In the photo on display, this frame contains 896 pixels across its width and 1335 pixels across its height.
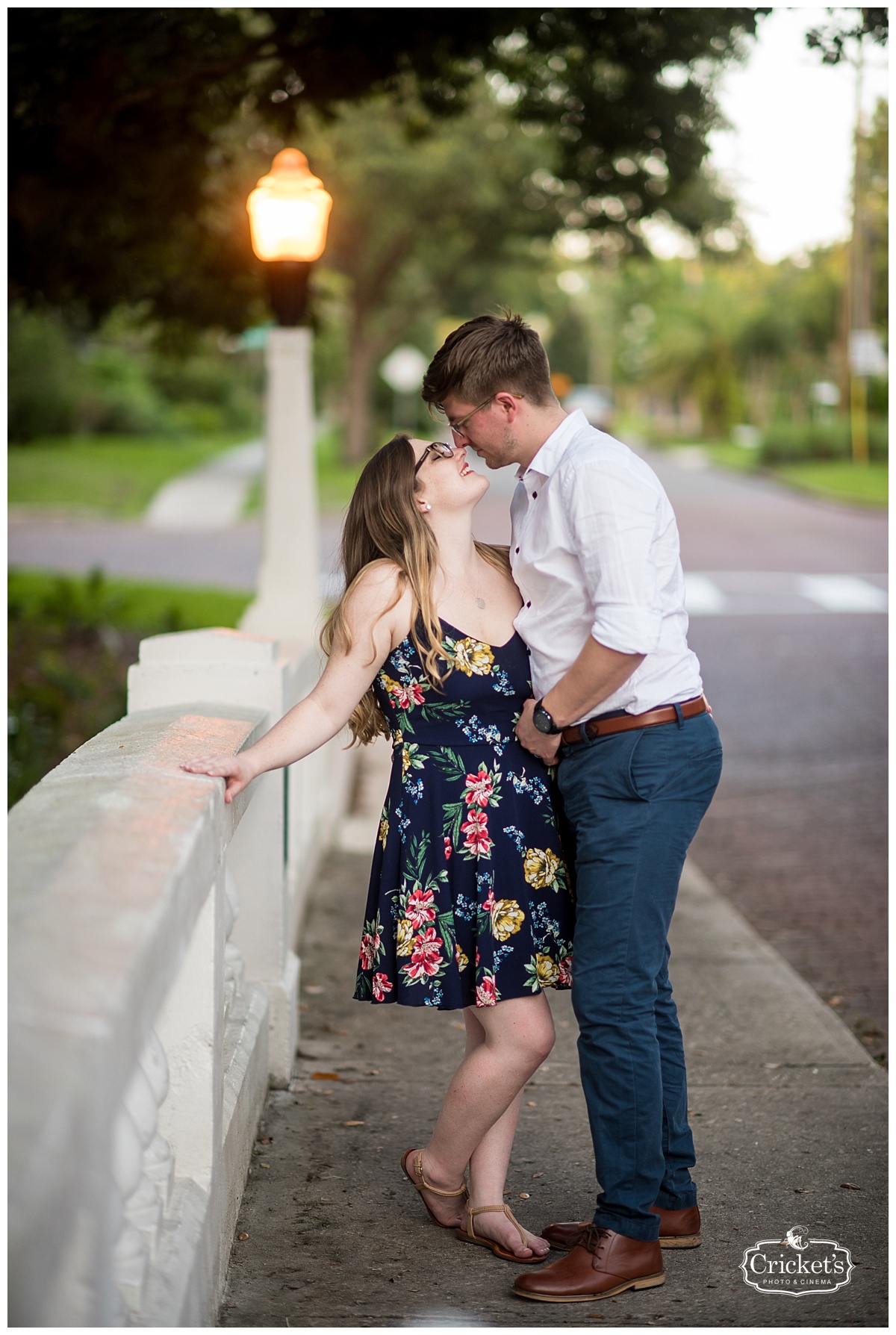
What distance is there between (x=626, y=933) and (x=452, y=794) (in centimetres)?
49

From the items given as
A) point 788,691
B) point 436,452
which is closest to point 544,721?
point 436,452

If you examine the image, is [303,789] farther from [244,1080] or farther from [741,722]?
[741,722]

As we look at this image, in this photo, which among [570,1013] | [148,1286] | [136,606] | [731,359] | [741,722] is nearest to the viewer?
[148,1286]

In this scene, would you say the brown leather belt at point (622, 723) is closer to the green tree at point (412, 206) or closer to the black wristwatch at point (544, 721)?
the black wristwatch at point (544, 721)

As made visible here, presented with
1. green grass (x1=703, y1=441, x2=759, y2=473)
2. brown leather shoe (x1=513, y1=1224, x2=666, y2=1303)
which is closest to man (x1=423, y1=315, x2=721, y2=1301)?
brown leather shoe (x1=513, y1=1224, x2=666, y2=1303)

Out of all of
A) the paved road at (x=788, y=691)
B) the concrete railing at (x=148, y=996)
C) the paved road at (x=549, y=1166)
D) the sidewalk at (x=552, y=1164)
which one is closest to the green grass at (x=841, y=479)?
the paved road at (x=788, y=691)

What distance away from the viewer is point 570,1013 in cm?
489

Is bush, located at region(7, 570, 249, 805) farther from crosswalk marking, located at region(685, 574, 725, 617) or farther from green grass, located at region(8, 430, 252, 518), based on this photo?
green grass, located at region(8, 430, 252, 518)

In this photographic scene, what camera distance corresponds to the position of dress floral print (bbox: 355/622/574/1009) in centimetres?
304

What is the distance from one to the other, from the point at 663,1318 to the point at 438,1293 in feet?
1.58

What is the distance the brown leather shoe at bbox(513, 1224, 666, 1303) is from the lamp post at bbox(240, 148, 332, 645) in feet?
12.8

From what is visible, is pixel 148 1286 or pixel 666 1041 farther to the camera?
pixel 666 1041

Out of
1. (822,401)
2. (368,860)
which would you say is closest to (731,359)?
(822,401)

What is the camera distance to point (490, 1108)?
3100 mm
